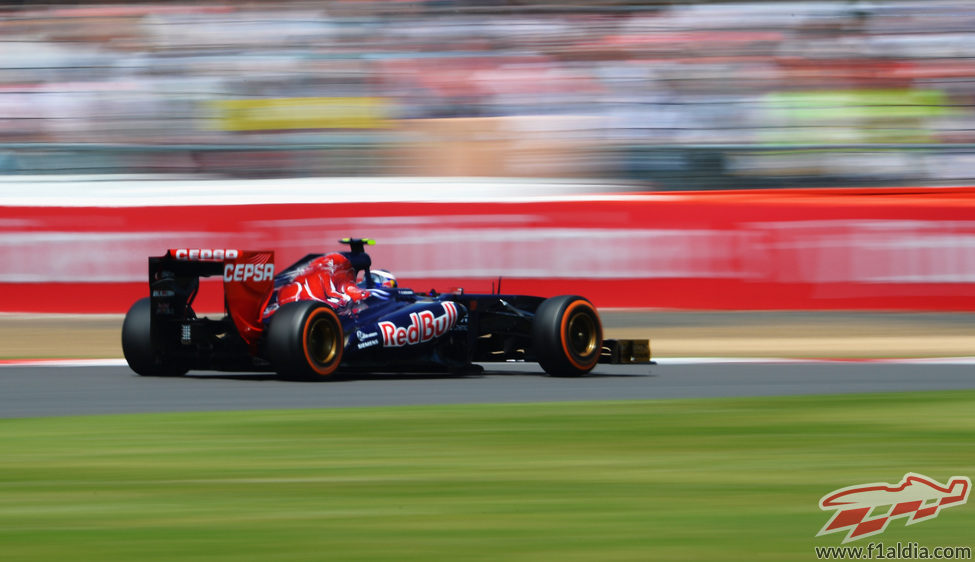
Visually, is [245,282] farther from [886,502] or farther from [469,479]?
[886,502]

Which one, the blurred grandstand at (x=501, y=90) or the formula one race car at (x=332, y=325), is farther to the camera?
the blurred grandstand at (x=501, y=90)

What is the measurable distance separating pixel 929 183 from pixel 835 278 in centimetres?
267

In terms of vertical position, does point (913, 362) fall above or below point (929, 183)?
below

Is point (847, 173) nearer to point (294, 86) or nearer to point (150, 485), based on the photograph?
point (294, 86)

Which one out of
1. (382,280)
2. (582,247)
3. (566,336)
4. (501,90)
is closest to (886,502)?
(566,336)

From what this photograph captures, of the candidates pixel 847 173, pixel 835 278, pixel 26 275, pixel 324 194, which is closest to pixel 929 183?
pixel 847 173

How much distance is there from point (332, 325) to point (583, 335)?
1.93 metres

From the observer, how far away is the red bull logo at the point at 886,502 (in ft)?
15.2

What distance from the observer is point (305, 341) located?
9.60m

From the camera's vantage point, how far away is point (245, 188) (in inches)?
717

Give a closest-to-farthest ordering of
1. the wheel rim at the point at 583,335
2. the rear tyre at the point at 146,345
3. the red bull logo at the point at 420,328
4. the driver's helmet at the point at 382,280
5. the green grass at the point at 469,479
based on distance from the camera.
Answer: the green grass at the point at 469,479 < the rear tyre at the point at 146,345 < the red bull logo at the point at 420,328 < the wheel rim at the point at 583,335 < the driver's helmet at the point at 382,280

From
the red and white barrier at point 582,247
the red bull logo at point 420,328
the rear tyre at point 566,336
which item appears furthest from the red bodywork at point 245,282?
the red and white barrier at point 582,247

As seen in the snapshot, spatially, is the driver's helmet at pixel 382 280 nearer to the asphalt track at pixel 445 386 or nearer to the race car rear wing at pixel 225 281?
the asphalt track at pixel 445 386

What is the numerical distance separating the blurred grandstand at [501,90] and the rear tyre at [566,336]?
7790 millimetres
